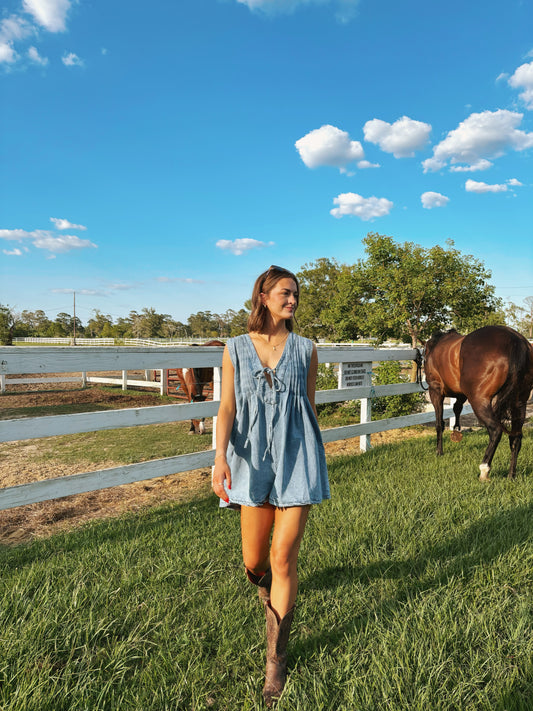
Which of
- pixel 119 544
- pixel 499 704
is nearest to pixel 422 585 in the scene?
pixel 499 704

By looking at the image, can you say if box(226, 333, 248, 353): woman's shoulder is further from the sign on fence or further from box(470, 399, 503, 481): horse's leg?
the sign on fence

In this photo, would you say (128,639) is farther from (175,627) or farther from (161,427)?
(161,427)

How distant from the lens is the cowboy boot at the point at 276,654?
5.93 feet

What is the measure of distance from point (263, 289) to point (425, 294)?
26060 mm

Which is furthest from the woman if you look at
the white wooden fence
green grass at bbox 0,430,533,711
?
the white wooden fence

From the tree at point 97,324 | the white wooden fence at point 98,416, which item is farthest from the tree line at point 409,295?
the tree at point 97,324

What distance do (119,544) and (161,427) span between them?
587 cm

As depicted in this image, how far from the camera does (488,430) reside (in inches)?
192

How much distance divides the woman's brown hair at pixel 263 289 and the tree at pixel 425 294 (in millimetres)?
24791

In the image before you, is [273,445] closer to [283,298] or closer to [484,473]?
[283,298]

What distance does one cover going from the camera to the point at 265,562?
7.15 ft

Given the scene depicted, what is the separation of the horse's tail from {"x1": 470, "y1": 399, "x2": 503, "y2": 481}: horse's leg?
0.21 feet

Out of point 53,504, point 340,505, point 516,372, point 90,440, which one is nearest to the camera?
point 340,505

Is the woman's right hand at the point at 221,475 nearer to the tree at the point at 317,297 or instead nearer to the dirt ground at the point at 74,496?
the dirt ground at the point at 74,496
